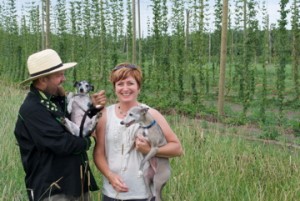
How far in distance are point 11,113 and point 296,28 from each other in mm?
9872

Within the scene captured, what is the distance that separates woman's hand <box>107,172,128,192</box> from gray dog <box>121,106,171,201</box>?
0.46 ft

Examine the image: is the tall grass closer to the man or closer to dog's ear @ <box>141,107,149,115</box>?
the man

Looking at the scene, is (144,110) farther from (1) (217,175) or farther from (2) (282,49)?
(2) (282,49)

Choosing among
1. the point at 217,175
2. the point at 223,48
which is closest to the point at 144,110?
the point at 217,175

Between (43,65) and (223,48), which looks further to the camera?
(223,48)

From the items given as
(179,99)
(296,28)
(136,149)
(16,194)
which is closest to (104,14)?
(179,99)

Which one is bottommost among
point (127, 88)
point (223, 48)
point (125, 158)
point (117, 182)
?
point (117, 182)

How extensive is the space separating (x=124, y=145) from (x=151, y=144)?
0.71 ft

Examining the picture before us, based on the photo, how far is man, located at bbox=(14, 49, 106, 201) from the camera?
2764 millimetres

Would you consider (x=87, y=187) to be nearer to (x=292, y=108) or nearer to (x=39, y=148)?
(x=39, y=148)

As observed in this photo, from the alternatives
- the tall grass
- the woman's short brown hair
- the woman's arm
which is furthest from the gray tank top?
the tall grass

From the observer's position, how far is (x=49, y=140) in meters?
2.75

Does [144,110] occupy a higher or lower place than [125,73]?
lower

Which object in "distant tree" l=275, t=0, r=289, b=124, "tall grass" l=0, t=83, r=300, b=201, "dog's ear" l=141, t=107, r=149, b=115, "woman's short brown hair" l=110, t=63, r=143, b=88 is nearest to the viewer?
"dog's ear" l=141, t=107, r=149, b=115
